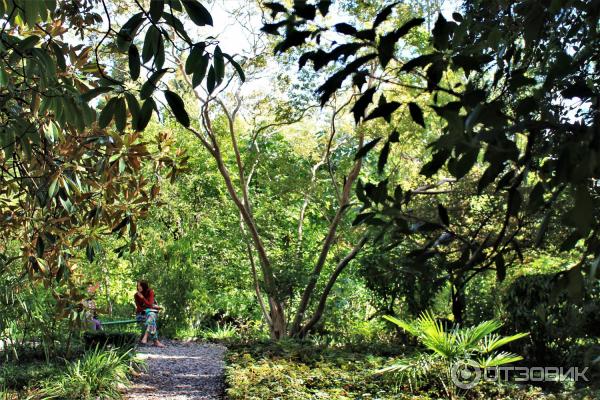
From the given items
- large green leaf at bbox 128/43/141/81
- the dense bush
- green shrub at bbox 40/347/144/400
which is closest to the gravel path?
green shrub at bbox 40/347/144/400

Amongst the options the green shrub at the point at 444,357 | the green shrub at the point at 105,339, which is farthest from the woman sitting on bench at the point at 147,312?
the green shrub at the point at 444,357

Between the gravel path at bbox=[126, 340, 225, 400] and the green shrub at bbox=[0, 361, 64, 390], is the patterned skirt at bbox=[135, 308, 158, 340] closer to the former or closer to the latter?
the gravel path at bbox=[126, 340, 225, 400]

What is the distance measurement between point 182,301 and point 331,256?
13.5ft

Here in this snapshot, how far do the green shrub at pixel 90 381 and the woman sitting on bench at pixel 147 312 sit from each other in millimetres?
3514

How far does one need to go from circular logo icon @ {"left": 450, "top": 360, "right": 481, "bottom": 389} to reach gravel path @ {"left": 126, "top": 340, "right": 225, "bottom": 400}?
7.90 feet

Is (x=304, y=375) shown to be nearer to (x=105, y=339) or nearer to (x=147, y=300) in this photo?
(x=105, y=339)

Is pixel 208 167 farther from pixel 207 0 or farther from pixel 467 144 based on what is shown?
pixel 467 144

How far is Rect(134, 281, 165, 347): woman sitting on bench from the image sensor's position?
10547 millimetres

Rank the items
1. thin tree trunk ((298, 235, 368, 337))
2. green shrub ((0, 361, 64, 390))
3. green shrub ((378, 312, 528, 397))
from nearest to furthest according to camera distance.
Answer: green shrub ((378, 312, 528, 397))
green shrub ((0, 361, 64, 390))
thin tree trunk ((298, 235, 368, 337))

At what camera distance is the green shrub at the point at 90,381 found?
19.5 ft

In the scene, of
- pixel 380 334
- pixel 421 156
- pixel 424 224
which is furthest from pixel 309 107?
pixel 424 224

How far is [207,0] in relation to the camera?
11.7 meters

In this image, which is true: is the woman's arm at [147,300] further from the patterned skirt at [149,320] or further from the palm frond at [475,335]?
the palm frond at [475,335]

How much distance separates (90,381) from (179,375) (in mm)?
1773
